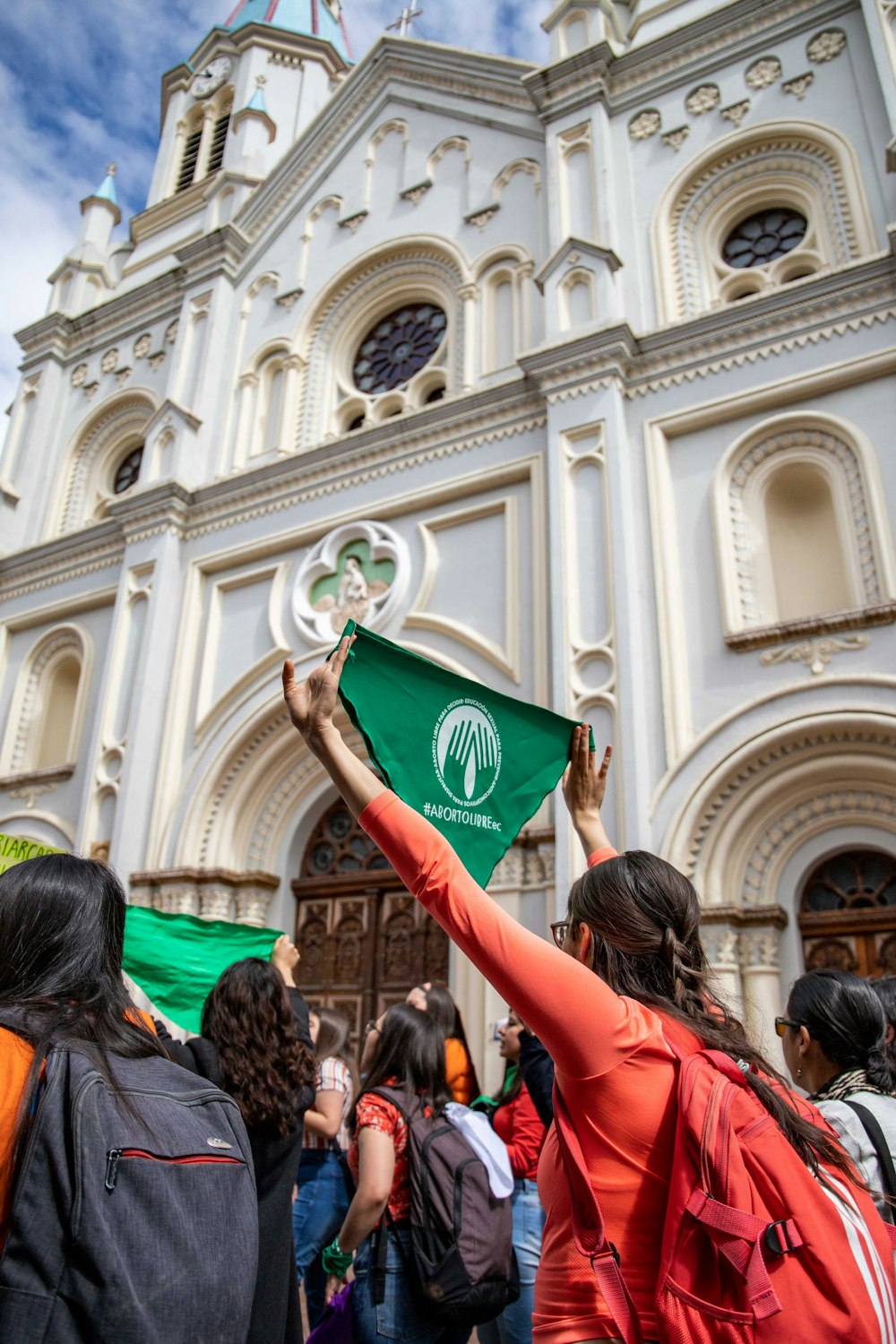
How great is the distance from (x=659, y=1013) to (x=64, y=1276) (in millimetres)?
961

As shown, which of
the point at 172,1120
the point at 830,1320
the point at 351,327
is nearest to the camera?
the point at 830,1320

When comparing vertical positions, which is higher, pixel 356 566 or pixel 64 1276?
pixel 356 566

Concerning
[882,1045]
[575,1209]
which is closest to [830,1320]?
[575,1209]

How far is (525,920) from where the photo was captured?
7895 millimetres

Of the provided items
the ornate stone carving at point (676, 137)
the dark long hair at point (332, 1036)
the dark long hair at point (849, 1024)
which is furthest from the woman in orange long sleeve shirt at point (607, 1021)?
the ornate stone carving at point (676, 137)

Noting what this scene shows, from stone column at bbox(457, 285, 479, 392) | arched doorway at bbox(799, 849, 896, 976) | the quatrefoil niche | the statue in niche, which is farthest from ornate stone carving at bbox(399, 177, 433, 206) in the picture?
arched doorway at bbox(799, 849, 896, 976)

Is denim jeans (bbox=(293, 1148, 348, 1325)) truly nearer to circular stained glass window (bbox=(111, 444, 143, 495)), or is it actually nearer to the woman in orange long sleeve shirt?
the woman in orange long sleeve shirt

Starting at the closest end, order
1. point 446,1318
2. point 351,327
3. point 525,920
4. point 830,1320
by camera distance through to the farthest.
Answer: point 830,1320
point 446,1318
point 525,920
point 351,327

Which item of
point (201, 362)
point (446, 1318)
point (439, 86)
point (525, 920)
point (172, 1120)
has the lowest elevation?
point (446, 1318)

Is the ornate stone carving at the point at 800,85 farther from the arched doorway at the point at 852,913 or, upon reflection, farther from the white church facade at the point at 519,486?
the arched doorway at the point at 852,913

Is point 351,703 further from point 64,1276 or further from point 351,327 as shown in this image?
point 351,327

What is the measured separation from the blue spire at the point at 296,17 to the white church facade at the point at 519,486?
545 cm

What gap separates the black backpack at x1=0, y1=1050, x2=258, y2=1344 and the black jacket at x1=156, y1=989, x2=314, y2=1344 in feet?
4.21

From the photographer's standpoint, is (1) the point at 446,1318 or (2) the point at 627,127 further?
(2) the point at 627,127
